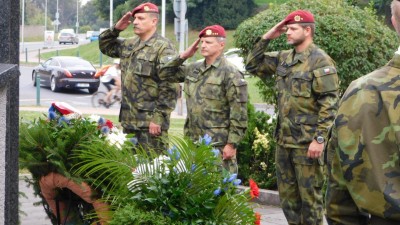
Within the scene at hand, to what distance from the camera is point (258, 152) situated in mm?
10320

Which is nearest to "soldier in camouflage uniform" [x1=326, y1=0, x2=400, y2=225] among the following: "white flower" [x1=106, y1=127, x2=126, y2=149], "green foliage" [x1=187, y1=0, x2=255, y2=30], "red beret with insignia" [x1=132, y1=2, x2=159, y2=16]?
"white flower" [x1=106, y1=127, x2=126, y2=149]

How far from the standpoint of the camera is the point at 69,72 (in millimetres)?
34906

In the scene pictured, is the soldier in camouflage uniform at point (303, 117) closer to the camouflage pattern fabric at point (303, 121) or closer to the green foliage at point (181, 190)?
the camouflage pattern fabric at point (303, 121)

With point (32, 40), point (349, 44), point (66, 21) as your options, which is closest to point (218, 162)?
point (349, 44)

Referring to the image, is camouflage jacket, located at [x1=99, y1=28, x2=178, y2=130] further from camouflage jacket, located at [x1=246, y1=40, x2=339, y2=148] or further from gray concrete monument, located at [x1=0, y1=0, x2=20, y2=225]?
gray concrete monument, located at [x1=0, y1=0, x2=20, y2=225]

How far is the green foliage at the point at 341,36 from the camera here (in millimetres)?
9844

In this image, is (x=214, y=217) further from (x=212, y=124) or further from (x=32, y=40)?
(x=32, y=40)

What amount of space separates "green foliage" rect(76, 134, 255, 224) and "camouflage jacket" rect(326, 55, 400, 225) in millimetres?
1776

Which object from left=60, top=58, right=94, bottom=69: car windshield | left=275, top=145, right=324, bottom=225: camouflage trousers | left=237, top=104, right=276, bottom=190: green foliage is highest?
left=275, top=145, right=324, bottom=225: camouflage trousers

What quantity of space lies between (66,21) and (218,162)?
128m

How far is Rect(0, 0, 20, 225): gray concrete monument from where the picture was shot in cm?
437

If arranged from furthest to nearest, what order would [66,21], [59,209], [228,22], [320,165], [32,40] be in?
[66,21], [32,40], [228,22], [320,165], [59,209]

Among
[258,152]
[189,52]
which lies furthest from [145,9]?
[258,152]

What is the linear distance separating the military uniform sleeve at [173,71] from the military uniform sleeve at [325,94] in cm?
120
